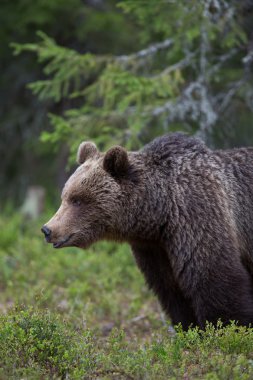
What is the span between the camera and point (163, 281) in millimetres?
6496

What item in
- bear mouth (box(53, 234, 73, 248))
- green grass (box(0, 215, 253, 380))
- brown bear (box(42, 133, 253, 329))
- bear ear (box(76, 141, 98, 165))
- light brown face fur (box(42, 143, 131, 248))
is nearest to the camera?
green grass (box(0, 215, 253, 380))

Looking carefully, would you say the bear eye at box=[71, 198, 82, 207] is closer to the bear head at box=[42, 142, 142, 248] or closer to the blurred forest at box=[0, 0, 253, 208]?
the bear head at box=[42, 142, 142, 248]

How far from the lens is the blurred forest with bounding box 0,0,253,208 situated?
31.2 feet

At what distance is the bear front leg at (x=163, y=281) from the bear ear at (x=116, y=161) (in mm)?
742

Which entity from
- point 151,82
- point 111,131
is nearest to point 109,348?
point 151,82

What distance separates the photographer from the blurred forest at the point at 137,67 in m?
9.51

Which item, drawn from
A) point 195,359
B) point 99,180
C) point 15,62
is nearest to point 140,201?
point 99,180

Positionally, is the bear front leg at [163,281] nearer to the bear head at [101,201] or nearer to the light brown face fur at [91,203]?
the bear head at [101,201]

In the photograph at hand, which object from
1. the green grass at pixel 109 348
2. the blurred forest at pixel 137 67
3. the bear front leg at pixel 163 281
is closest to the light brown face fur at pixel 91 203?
the bear front leg at pixel 163 281

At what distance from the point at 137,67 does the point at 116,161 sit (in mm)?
4358

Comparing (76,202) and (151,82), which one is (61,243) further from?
(151,82)

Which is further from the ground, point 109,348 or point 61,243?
point 61,243

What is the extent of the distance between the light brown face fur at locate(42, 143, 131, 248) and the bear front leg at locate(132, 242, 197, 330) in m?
0.47

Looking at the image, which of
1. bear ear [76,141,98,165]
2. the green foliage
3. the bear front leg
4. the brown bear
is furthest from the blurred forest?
the bear front leg
